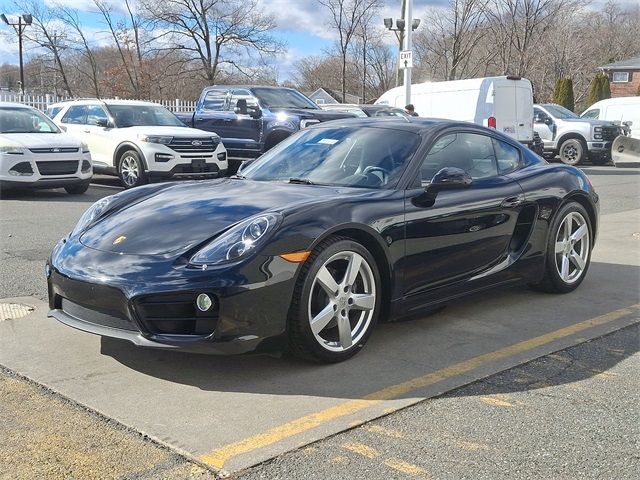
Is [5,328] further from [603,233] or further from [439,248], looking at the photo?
[603,233]

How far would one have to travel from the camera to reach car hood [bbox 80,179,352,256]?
12.3 ft

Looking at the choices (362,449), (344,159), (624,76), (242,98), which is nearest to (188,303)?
(362,449)

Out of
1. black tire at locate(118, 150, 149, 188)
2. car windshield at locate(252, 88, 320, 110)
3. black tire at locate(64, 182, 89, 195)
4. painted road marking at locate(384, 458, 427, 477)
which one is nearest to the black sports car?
painted road marking at locate(384, 458, 427, 477)

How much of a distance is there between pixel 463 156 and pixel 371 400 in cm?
226

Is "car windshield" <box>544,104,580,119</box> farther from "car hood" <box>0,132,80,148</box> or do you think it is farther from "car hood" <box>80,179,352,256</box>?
"car hood" <box>80,179,352,256</box>

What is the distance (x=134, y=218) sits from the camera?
13.5 feet

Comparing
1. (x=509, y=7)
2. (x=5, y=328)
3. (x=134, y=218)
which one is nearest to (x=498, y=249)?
(x=134, y=218)

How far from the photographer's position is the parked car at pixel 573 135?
20406 millimetres

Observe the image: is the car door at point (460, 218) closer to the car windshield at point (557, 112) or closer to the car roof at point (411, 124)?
the car roof at point (411, 124)

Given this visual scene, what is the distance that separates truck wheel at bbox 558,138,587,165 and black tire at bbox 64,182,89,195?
47.9 ft

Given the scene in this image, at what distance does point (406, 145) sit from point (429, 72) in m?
49.3

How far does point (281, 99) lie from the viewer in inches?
566

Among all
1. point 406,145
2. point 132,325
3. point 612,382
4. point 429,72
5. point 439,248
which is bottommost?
point 612,382

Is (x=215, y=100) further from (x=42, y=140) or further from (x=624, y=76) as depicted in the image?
(x=624, y=76)
